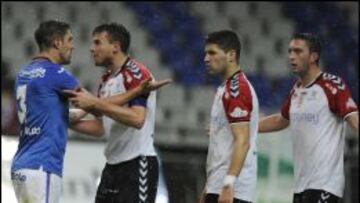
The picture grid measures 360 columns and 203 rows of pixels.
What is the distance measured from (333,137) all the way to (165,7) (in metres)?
9.49

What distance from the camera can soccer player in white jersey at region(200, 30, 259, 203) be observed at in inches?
264

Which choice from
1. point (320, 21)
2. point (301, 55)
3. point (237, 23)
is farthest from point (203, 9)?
point (301, 55)

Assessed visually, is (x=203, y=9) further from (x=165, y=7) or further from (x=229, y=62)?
(x=229, y=62)

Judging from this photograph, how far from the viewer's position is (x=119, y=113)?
6797 millimetres

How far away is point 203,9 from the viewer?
55.1ft

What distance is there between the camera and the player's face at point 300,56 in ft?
23.7

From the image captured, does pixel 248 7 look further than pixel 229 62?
Yes

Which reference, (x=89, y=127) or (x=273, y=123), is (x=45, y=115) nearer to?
(x=89, y=127)

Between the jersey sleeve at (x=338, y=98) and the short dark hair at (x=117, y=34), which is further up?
the short dark hair at (x=117, y=34)

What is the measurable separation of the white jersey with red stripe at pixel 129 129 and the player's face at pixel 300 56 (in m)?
1.00

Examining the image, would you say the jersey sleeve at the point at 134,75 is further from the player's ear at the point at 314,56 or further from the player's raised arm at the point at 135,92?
the player's ear at the point at 314,56

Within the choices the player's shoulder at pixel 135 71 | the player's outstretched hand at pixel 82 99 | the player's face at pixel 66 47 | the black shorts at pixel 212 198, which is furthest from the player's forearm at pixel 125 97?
the black shorts at pixel 212 198

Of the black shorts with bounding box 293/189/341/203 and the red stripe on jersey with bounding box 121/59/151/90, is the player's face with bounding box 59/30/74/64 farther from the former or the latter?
the black shorts with bounding box 293/189/341/203

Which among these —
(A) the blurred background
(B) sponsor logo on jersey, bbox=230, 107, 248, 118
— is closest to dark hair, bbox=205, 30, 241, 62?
(B) sponsor logo on jersey, bbox=230, 107, 248, 118
